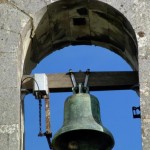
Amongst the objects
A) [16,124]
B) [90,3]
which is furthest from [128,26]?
[16,124]

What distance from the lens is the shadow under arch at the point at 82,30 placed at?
16.3 m

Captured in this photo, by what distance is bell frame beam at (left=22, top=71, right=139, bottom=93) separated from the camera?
15891mm

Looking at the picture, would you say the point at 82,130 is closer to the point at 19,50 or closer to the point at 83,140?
the point at 83,140

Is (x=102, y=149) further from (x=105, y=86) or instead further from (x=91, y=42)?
(x=91, y=42)

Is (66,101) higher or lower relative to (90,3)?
lower

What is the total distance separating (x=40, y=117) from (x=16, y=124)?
30.6 inches

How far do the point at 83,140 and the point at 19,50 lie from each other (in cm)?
136

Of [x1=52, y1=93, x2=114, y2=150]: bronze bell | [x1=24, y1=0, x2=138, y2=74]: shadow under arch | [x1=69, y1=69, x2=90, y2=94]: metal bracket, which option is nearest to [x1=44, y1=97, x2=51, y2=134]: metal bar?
[x1=52, y1=93, x2=114, y2=150]: bronze bell

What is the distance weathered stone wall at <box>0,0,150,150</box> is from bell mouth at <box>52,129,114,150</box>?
1.50 feet

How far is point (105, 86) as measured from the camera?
15977mm

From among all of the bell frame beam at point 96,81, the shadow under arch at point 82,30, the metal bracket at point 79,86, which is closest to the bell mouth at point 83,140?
the metal bracket at point 79,86

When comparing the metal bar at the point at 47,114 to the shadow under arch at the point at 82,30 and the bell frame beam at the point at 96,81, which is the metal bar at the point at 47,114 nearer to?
the bell frame beam at the point at 96,81

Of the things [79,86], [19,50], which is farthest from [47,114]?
[19,50]

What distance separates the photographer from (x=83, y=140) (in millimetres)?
15289
